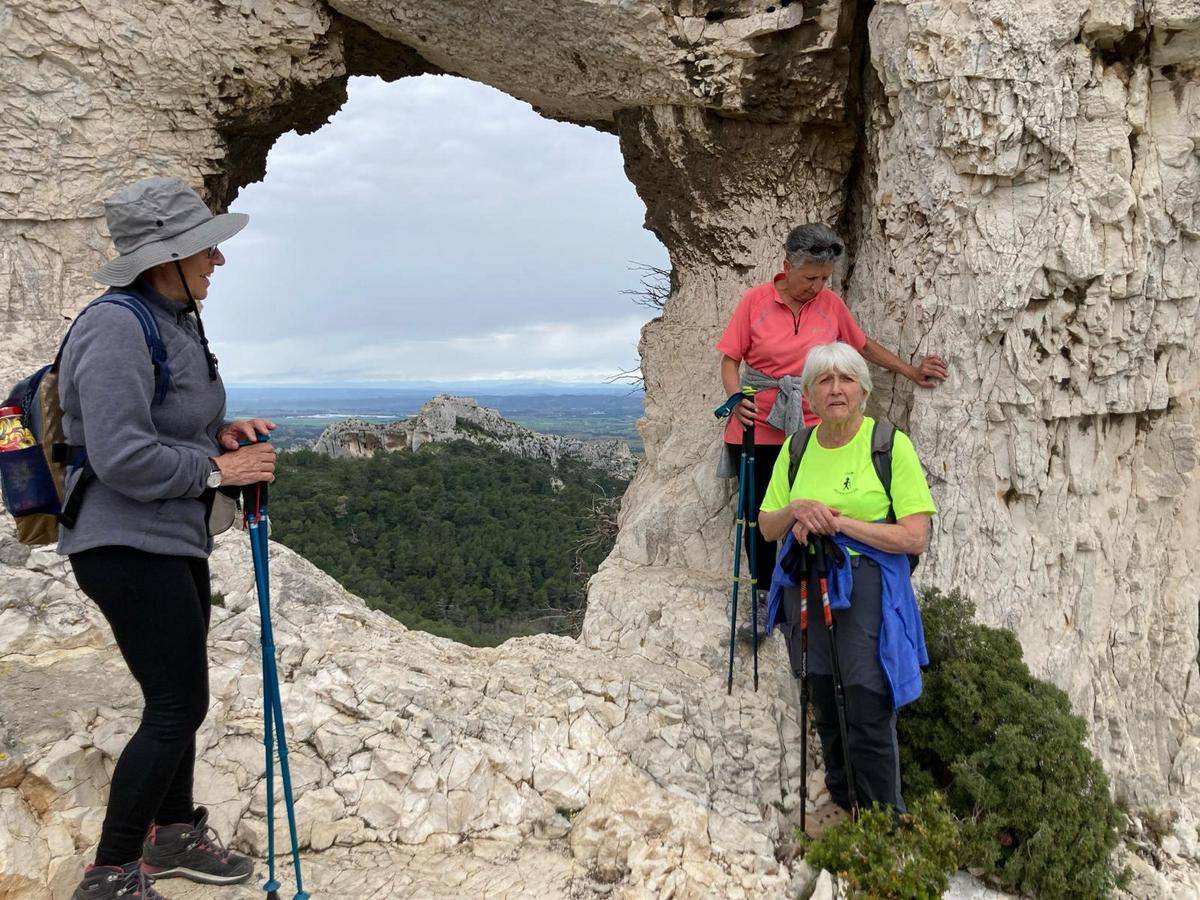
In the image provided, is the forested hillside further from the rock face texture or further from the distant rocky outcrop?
the rock face texture

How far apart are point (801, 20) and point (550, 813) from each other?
5.05 m

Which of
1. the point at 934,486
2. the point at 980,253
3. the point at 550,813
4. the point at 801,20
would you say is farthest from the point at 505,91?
the point at 550,813

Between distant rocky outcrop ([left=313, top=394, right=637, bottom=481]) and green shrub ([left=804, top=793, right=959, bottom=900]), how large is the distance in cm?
2068

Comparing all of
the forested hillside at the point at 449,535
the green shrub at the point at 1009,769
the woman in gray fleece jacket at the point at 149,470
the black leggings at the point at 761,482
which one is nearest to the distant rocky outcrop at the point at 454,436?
the forested hillside at the point at 449,535

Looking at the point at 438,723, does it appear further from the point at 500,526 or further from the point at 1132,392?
the point at 500,526

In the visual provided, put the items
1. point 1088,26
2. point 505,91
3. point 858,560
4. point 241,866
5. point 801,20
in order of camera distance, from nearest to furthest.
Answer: point 241,866, point 858,560, point 1088,26, point 801,20, point 505,91

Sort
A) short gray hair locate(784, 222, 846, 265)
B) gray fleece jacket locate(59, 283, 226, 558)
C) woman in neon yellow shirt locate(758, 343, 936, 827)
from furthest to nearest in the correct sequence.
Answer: short gray hair locate(784, 222, 846, 265), woman in neon yellow shirt locate(758, 343, 936, 827), gray fleece jacket locate(59, 283, 226, 558)

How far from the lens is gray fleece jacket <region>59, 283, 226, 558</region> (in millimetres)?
2303

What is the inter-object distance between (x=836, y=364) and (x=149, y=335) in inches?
103

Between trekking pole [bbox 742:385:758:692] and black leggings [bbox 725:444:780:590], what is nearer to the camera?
trekking pole [bbox 742:385:758:692]

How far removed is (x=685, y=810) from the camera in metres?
3.83

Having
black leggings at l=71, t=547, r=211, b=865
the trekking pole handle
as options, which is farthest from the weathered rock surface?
the trekking pole handle

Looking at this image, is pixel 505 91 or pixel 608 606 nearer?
pixel 608 606

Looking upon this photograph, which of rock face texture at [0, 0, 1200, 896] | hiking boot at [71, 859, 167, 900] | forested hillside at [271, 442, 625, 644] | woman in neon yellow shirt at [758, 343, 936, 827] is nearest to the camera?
hiking boot at [71, 859, 167, 900]
